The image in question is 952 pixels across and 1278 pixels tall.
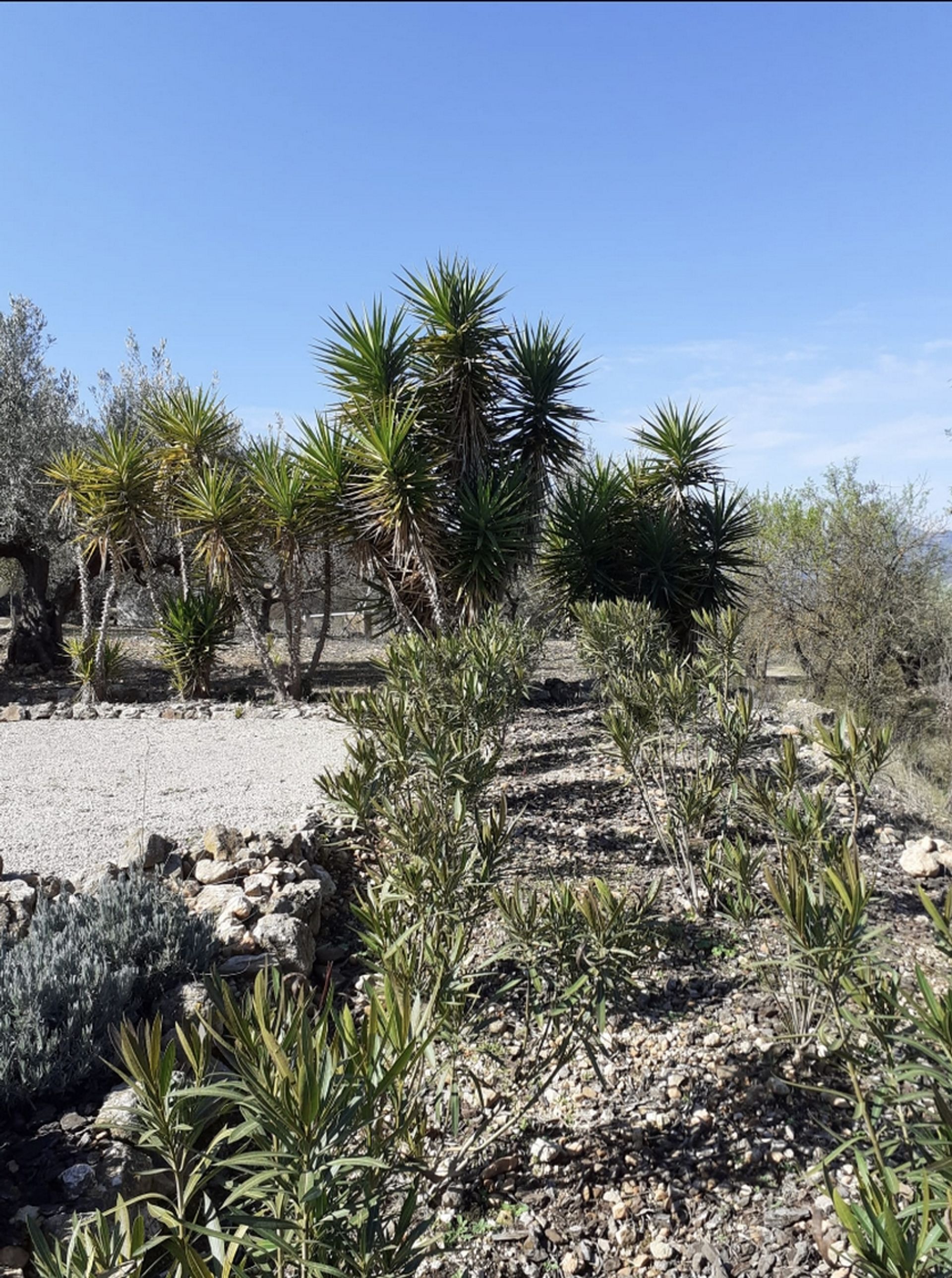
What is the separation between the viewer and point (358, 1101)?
5.39 ft

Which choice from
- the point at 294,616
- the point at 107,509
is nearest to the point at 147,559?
the point at 107,509

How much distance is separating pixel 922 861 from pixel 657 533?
7018 mm

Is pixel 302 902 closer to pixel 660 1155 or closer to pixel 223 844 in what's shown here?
pixel 223 844

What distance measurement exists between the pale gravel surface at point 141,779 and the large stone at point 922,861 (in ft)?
10.6

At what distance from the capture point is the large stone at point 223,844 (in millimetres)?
4660

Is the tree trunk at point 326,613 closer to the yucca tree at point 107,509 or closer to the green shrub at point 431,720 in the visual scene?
the yucca tree at point 107,509

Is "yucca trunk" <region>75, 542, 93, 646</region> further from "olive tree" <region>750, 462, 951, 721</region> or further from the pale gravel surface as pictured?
"olive tree" <region>750, 462, 951, 721</region>

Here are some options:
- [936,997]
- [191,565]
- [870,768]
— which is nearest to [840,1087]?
[870,768]

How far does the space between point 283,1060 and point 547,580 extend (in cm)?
1044

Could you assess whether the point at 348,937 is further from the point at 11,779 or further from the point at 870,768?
the point at 11,779

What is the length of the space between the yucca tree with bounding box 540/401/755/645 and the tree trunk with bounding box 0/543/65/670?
8217 mm

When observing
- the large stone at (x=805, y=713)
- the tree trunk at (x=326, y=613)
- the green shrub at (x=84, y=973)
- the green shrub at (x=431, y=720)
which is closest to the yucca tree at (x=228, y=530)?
the tree trunk at (x=326, y=613)

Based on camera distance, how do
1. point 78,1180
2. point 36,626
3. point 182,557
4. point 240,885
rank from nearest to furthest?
point 78,1180 → point 240,885 → point 182,557 → point 36,626

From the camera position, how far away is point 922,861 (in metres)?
4.73
